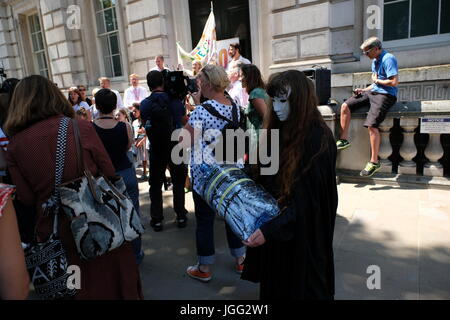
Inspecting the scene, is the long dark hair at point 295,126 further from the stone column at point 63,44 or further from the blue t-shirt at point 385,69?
the stone column at point 63,44

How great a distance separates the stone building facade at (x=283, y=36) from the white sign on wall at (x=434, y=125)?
2.63 meters

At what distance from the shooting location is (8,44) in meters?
15.4

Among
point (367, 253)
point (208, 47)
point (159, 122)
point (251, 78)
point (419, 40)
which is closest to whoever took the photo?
point (367, 253)

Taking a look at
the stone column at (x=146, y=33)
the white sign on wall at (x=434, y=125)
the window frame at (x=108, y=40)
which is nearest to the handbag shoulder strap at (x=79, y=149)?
the white sign on wall at (x=434, y=125)

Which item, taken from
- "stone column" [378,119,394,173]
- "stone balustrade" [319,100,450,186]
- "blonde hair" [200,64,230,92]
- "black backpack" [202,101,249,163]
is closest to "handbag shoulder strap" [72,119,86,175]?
"black backpack" [202,101,249,163]

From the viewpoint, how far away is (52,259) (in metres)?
1.88

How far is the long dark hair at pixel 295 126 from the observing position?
183 cm

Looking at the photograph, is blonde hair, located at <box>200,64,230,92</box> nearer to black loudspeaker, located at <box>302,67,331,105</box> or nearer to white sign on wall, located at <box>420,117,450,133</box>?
black loudspeaker, located at <box>302,67,331,105</box>

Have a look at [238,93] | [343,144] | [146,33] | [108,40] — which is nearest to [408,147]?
[343,144]

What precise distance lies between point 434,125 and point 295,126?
3570mm

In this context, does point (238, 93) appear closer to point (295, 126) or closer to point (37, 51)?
point (295, 126)
